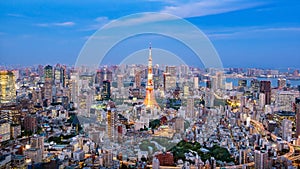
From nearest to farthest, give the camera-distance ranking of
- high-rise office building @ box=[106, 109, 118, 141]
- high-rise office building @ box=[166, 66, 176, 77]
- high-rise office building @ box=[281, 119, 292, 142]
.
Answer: high-rise office building @ box=[106, 109, 118, 141], high-rise office building @ box=[166, 66, 176, 77], high-rise office building @ box=[281, 119, 292, 142]

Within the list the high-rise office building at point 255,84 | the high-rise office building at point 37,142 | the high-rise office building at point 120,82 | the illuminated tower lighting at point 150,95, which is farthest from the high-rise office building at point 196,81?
the high-rise office building at point 255,84

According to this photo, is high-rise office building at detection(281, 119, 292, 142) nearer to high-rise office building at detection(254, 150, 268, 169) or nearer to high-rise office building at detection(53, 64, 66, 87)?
high-rise office building at detection(254, 150, 268, 169)

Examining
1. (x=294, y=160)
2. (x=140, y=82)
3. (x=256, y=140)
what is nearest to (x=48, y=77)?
(x=140, y=82)

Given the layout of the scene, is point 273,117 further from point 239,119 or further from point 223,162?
point 223,162

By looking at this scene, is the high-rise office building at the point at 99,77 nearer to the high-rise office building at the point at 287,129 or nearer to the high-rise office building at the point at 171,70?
the high-rise office building at the point at 171,70

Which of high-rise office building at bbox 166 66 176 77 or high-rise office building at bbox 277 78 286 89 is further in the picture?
high-rise office building at bbox 277 78 286 89

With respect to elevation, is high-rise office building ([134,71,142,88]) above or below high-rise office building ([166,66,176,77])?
below


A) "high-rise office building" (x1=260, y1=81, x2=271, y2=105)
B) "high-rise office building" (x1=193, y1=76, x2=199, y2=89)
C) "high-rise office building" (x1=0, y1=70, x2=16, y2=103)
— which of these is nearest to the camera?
"high-rise office building" (x1=193, y1=76, x2=199, y2=89)

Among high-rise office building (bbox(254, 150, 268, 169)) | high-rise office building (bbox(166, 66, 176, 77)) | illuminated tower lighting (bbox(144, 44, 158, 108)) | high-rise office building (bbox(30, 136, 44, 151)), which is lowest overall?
high-rise office building (bbox(254, 150, 268, 169))

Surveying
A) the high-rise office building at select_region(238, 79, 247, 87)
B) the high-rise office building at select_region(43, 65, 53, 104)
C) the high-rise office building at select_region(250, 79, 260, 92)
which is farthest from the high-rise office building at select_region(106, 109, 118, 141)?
the high-rise office building at select_region(250, 79, 260, 92)
